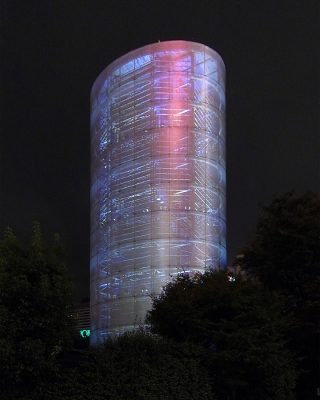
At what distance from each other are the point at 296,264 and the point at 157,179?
910 centimetres

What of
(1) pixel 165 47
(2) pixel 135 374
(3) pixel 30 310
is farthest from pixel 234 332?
(1) pixel 165 47

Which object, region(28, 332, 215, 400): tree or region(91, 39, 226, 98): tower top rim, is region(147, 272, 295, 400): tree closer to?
region(28, 332, 215, 400): tree

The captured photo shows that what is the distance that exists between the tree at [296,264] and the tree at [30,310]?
10690 millimetres

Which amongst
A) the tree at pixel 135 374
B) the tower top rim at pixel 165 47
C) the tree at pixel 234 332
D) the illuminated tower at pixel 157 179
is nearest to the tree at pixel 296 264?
the tree at pixel 234 332

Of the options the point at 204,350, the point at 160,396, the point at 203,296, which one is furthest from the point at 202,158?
the point at 160,396

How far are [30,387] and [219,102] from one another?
73.3 feet

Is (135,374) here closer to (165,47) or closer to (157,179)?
(157,179)

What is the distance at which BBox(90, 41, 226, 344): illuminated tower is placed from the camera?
95.8 feet

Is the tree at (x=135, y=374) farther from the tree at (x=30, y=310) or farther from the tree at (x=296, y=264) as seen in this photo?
the tree at (x=296, y=264)

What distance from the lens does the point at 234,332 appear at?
52.4 ft

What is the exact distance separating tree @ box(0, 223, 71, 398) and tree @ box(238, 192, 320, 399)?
10690 mm

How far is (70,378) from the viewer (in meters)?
12.1

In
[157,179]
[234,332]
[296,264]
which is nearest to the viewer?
[234,332]

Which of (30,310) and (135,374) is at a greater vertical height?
(30,310)
